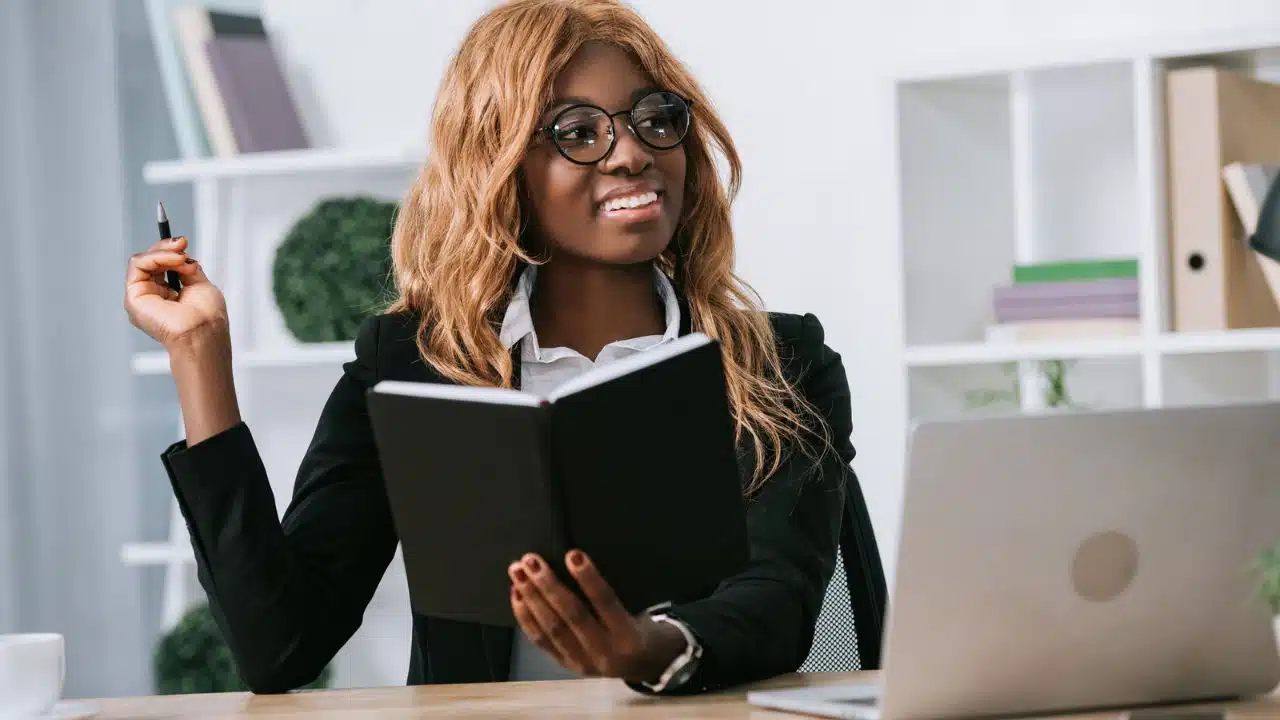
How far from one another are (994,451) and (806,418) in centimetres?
79

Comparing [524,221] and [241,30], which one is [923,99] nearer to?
[524,221]

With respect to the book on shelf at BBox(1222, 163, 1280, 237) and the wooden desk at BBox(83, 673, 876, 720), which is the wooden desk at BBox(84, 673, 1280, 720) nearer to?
the wooden desk at BBox(83, 673, 876, 720)

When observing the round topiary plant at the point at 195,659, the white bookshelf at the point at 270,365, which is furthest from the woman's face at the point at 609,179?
the round topiary plant at the point at 195,659

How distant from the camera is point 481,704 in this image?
1416 mm

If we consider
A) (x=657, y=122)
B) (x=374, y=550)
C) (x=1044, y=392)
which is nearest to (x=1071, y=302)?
(x=1044, y=392)

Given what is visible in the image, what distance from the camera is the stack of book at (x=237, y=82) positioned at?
328 centimetres

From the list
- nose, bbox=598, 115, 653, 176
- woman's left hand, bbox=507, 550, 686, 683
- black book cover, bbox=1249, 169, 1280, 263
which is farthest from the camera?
black book cover, bbox=1249, 169, 1280, 263

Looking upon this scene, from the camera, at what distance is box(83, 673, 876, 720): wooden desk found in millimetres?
1345

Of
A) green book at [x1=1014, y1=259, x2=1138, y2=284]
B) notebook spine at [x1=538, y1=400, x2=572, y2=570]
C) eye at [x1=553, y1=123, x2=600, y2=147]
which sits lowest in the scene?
notebook spine at [x1=538, y1=400, x2=572, y2=570]

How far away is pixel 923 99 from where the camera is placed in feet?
9.34

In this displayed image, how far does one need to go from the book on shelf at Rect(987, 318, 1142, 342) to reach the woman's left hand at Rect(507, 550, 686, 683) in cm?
151

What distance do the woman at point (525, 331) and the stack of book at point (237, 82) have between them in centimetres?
138

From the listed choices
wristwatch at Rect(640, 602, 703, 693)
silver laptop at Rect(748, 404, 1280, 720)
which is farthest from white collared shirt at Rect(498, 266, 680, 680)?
silver laptop at Rect(748, 404, 1280, 720)

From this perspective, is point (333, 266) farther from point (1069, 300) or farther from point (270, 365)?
point (1069, 300)
